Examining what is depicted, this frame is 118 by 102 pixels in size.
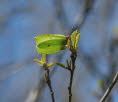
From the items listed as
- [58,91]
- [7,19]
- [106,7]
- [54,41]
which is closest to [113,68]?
[54,41]

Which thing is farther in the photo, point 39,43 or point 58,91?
point 58,91

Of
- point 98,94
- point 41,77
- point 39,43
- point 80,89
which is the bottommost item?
point 80,89

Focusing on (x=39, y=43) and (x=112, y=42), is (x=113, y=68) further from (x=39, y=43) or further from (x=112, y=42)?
(x=39, y=43)

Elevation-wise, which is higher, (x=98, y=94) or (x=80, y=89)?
(x=98, y=94)

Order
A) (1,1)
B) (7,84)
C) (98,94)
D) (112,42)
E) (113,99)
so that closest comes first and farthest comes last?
(113,99)
(98,94)
(112,42)
(1,1)
(7,84)

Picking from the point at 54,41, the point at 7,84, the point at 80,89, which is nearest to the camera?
the point at 54,41
